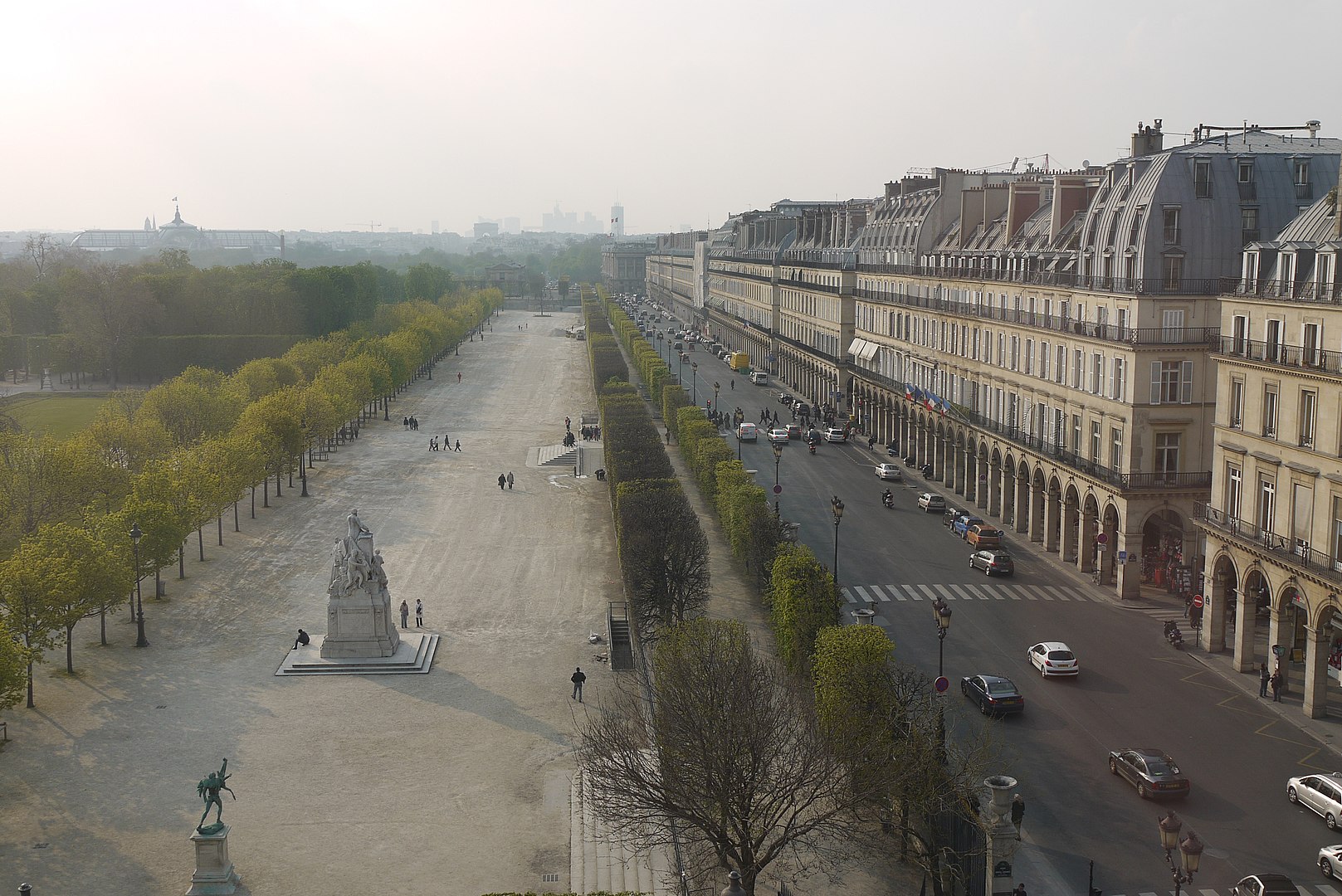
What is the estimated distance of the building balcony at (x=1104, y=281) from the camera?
54281mm

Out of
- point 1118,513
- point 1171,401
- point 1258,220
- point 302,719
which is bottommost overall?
point 302,719

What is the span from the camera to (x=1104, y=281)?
57.6 metres

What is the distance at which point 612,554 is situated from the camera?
65.5 m

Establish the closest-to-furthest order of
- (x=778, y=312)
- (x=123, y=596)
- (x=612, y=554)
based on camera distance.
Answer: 1. (x=123, y=596)
2. (x=612, y=554)
3. (x=778, y=312)

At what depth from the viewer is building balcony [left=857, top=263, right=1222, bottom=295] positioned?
5428 centimetres

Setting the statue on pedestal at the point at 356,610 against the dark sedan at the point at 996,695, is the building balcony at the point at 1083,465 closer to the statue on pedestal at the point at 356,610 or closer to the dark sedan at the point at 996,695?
the dark sedan at the point at 996,695

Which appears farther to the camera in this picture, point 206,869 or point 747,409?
point 747,409

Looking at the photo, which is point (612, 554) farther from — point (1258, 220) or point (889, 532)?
point (1258, 220)

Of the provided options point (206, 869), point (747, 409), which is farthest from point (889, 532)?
Result: point (747, 409)

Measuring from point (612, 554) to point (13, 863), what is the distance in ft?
122

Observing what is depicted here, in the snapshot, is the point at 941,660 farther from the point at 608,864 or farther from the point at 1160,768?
the point at 608,864

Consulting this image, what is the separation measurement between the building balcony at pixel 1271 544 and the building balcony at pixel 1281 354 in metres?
5.70

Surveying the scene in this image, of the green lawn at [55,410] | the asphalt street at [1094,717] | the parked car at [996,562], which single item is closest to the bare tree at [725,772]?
the asphalt street at [1094,717]

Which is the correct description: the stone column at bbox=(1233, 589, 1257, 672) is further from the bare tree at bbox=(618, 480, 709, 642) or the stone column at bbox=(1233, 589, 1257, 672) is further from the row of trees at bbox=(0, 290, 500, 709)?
the row of trees at bbox=(0, 290, 500, 709)
